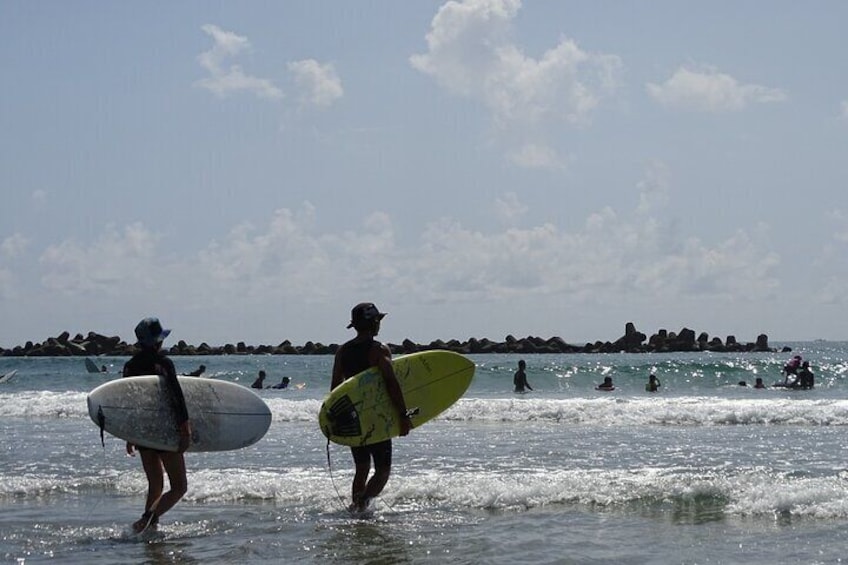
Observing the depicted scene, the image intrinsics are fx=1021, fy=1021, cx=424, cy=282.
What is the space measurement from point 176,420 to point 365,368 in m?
→ 1.47

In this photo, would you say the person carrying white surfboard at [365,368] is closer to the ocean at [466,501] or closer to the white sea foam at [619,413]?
the ocean at [466,501]

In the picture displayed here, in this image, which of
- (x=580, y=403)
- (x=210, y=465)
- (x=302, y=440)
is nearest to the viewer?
(x=210, y=465)

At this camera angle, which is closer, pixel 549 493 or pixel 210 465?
pixel 549 493

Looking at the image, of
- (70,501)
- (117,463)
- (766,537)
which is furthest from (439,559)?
(117,463)

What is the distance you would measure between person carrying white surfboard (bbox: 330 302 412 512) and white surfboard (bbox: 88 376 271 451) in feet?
2.59

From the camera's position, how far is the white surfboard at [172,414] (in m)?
7.07

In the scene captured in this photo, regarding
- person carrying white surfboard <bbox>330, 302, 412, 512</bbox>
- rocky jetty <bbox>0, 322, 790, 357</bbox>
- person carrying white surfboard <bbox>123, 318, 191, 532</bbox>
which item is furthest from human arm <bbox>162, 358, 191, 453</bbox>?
rocky jetty <bbox>0, 322, 790, 357</bbox>

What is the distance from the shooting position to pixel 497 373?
4053 centimetres

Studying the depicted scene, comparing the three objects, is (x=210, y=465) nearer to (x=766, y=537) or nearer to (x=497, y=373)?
(x=766, y=537)

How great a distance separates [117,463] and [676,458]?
20.6 feet

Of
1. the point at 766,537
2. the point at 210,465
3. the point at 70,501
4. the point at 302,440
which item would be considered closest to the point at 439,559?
the point at 766,537

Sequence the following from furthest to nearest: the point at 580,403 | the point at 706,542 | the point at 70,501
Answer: the point at 580,403 → the point at 70,501 → the point at 706,542

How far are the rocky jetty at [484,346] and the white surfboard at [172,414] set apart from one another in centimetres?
6439

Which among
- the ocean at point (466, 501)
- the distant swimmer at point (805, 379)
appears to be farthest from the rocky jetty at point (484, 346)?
the ocean at point (466, 501)
